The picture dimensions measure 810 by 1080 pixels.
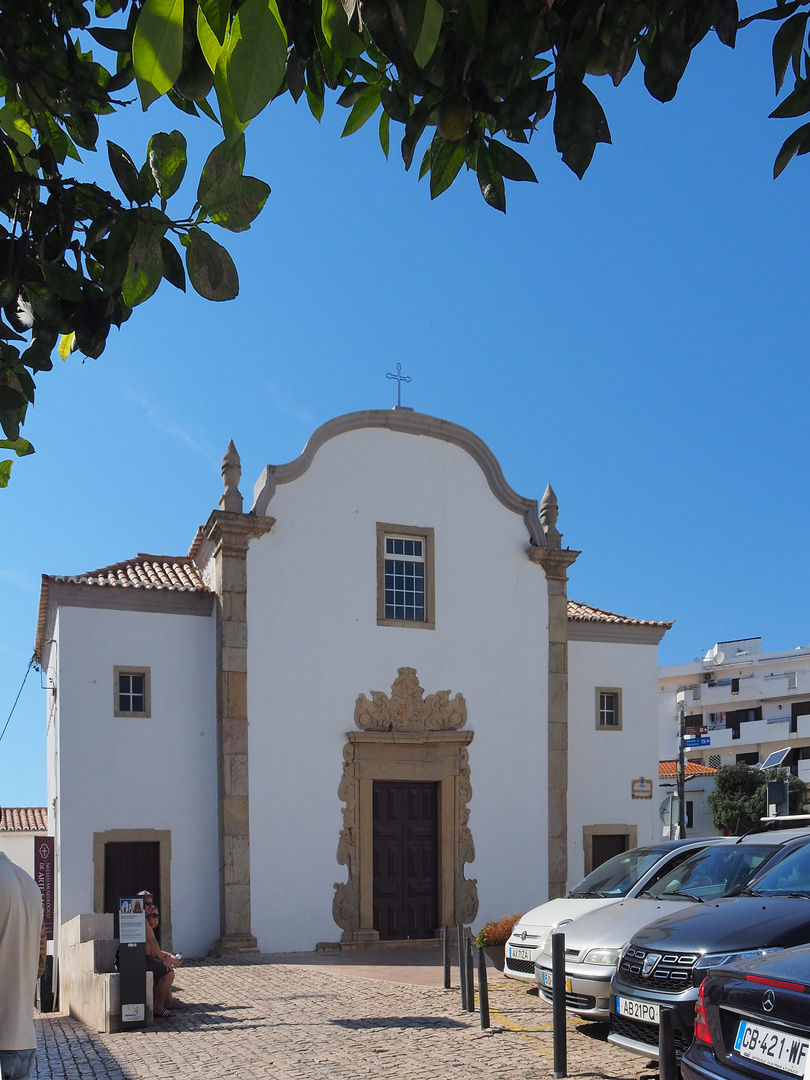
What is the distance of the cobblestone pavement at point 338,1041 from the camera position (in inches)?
347

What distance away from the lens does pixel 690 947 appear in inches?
308

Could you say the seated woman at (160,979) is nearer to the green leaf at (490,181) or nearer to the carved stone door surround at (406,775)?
the carved stone door surround at (406,775)

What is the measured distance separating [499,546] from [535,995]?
10.0 m

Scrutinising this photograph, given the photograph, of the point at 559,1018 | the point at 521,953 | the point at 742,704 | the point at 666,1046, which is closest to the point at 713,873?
the point at 521,953

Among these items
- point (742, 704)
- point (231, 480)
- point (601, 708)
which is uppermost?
point (231, 480)

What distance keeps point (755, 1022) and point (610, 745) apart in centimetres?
1657

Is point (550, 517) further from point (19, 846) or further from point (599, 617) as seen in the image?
point (19, 846)

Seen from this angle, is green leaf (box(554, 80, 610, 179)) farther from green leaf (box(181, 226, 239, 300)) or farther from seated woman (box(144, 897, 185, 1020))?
seated woman (box(144, 897, 185, 1020))

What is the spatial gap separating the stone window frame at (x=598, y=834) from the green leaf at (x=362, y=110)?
19.3 meters

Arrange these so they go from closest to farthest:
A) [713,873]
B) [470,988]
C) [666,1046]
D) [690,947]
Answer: [666,1046]
[690,947]
[713,873]
[470,988]

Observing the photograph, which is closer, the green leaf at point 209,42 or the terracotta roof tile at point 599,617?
the green leaf at point 209,42

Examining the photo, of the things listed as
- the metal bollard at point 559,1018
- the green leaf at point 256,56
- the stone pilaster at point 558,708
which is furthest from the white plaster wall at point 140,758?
the green leaf at point 256,56

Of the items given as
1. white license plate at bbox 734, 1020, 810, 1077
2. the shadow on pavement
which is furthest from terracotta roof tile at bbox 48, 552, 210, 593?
white license plate at bbox 734, 1020, 810, 1077

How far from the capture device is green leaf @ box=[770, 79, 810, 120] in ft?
10.2
